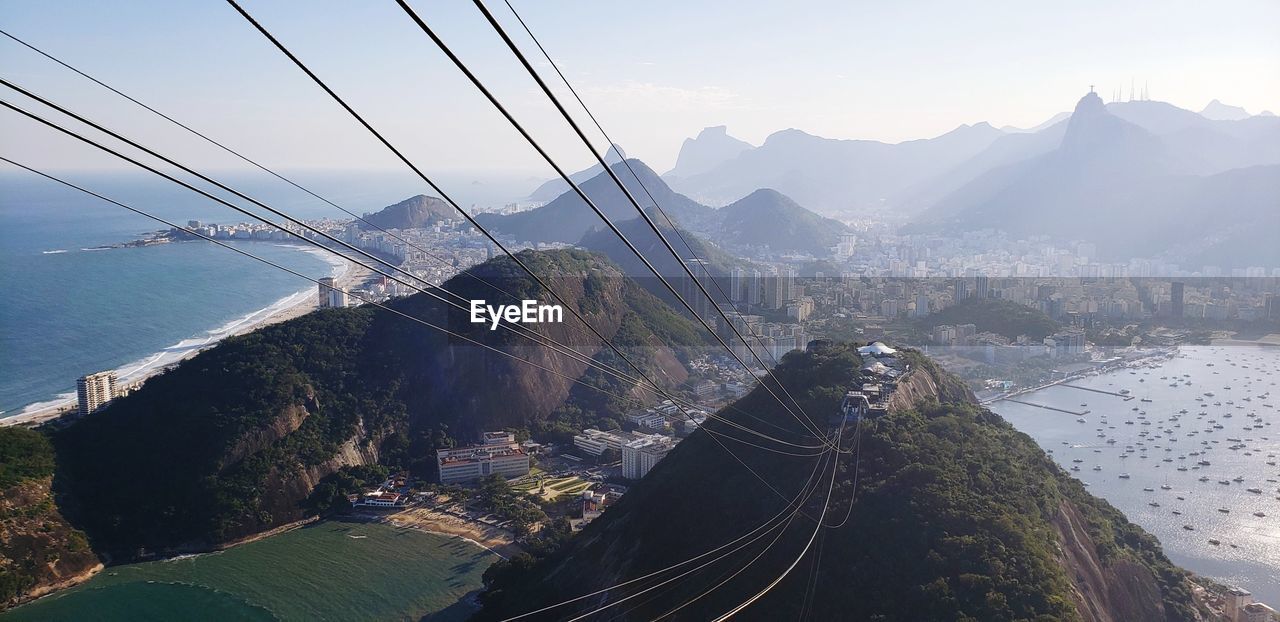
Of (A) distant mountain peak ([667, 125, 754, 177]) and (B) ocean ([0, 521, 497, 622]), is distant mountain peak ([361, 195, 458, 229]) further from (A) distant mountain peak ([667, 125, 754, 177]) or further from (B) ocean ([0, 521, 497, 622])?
(A) distant mountain peak ([667, 125, 754, 177])

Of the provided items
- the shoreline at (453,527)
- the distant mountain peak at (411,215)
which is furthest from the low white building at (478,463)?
the distant mountain peak at (411,215)

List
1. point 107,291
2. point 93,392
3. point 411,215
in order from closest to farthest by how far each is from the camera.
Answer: point 93,392 < point 107,291 < point 411,215

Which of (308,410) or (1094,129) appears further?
(1094,129)

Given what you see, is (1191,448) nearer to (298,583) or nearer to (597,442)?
(597,442)

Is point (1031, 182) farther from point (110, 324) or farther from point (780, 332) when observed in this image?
point (110, 324)

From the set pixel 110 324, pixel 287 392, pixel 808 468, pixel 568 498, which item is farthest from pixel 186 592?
pixel 110 324

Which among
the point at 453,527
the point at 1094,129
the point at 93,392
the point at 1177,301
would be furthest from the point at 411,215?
the point at 1094,129

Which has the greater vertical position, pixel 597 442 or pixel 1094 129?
pixel 1094 129

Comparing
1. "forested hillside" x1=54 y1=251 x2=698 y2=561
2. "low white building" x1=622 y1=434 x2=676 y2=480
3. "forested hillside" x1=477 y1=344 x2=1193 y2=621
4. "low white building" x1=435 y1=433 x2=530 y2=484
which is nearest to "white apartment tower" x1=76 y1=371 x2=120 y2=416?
"forested hillside" x1=54 y1=251 x2=698 y2=561
